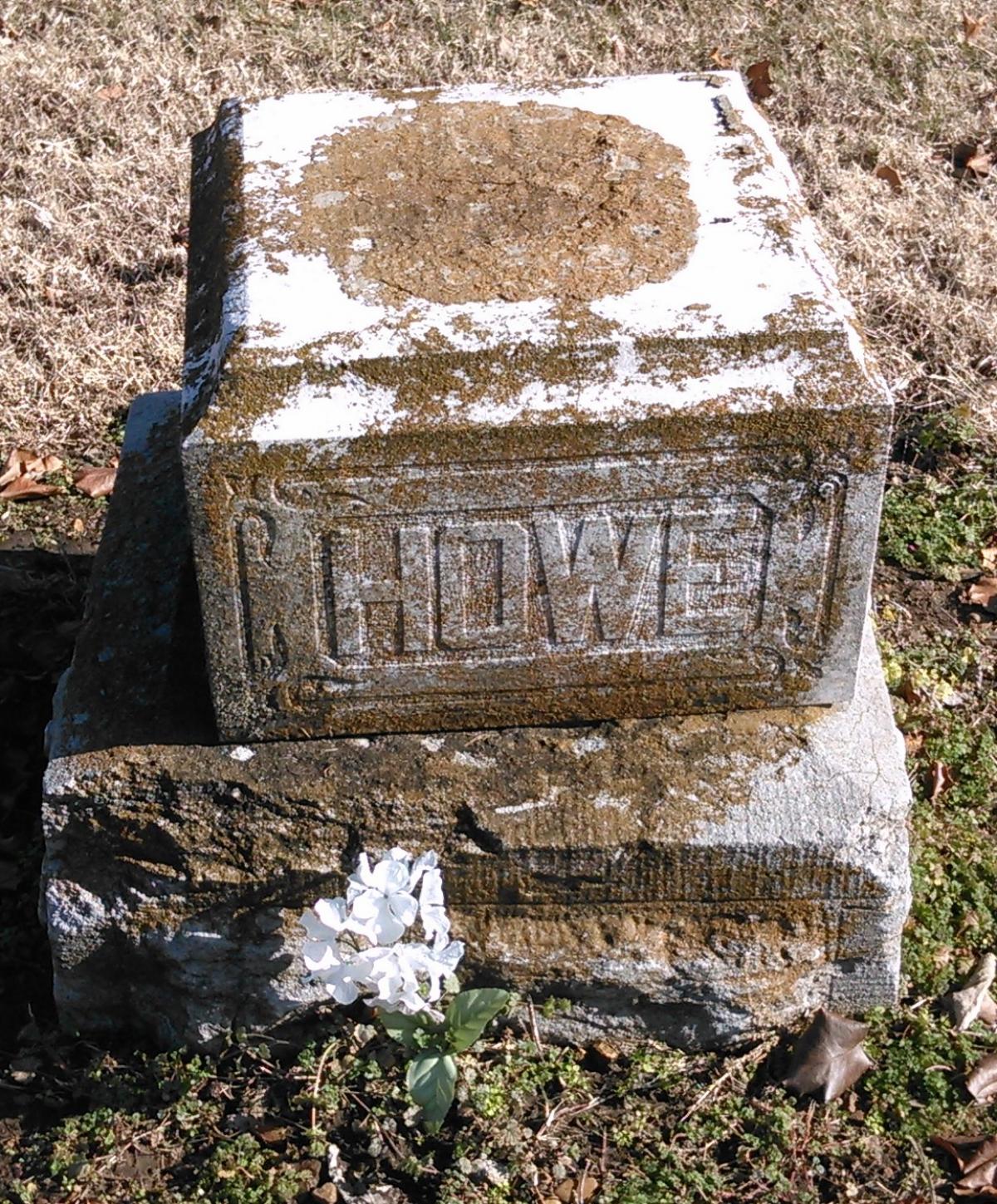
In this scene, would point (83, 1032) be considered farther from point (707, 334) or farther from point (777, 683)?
point (707, 334)

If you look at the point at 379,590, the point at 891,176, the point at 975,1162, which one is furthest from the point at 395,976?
A: the point at 891,176

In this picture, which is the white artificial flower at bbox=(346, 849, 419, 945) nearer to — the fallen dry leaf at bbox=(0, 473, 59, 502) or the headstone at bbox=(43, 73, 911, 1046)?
the headstone at bbox=(43, 73, 911, 1046)

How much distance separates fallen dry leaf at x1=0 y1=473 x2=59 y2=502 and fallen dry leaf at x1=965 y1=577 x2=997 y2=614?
2.38 meters

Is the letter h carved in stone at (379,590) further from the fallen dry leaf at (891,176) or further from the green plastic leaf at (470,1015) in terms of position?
the fallen dry leaf at (891,176)

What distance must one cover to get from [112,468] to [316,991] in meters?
1.95

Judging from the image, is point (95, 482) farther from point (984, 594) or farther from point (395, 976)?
point (984, 594)

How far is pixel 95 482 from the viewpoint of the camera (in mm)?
4035

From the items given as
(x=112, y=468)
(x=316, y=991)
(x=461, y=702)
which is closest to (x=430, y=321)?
(x=461, y=702)

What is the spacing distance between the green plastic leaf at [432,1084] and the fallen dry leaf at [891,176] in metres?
3.52

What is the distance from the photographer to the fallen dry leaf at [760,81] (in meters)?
5.37

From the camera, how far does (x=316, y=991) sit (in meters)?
2.62

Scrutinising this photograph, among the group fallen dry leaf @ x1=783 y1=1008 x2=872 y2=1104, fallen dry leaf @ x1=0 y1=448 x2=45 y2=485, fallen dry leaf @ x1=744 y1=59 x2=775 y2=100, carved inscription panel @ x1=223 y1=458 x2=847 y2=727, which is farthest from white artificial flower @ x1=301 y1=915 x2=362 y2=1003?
fallen dry leaf @ x1=744 y1=59 x2=775 y2=100

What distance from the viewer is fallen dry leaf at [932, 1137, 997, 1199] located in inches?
96.3

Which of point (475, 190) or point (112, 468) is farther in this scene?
point (112, 468)
